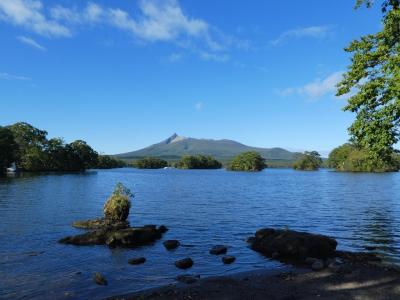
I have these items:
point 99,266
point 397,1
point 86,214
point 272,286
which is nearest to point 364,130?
point 397,1

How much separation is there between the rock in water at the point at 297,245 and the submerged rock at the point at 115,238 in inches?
359

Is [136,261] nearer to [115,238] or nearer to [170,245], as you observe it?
[170,245]

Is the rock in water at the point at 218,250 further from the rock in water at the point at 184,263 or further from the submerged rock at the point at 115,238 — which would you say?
the submerged rock at the point at 115,238

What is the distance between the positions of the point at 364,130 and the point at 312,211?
104ft

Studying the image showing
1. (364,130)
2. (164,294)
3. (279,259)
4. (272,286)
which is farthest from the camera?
(279,259)

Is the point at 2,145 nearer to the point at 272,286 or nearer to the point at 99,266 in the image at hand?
the point at 99,266

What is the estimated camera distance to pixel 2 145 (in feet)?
461

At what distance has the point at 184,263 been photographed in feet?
78.8

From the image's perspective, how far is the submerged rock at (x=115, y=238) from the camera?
2991 cm

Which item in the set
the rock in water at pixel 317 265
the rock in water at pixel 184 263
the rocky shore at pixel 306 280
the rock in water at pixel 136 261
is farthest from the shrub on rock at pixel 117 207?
the rock in water at pixel 317 265

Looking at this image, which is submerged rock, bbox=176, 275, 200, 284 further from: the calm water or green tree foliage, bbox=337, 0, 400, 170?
green tree foliage, bbox=337, 0, 400, 170

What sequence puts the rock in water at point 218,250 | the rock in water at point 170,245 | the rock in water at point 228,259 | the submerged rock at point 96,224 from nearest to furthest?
the rock in water at point 228,259, the rock in water at point 218,250, the rock in water at point 170,245, the submerged rock at point 96,224

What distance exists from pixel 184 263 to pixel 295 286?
26.6 ft

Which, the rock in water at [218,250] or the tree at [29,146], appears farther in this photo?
the tree at [29,146]
